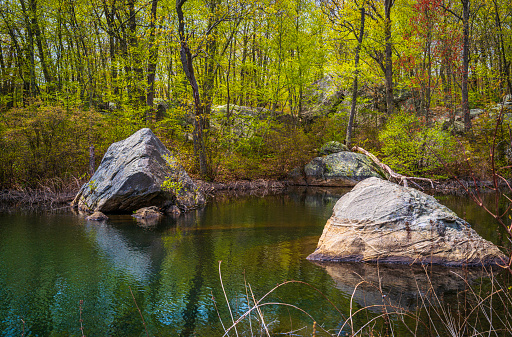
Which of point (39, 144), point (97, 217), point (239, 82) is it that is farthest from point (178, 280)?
point (239, 82)

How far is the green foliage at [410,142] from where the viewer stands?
14898 millimetres

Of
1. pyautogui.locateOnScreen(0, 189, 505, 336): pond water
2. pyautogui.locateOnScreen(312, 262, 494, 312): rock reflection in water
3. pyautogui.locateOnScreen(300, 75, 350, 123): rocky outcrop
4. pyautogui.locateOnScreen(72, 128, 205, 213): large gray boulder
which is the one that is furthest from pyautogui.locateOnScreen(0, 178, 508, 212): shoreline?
pyautogui.locateOnScreen(300, 75, 350, 123): rocky outcrop

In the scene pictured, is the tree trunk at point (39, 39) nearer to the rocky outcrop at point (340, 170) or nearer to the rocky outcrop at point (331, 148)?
the rocky outcrop at point (340, 170)

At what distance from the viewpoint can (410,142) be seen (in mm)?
15211

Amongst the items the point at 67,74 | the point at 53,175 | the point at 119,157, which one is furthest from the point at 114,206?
the point at 67,74

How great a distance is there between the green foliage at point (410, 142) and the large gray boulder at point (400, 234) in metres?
9.62

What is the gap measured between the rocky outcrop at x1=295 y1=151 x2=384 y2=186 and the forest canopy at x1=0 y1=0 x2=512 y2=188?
3.13 ft

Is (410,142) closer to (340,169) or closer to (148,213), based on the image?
(340,169)

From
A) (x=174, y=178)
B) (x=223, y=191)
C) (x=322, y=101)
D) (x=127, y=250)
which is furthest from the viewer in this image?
(x=322, y=101)

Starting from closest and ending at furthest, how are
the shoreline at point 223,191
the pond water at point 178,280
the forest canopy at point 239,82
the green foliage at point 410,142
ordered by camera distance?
the pond water at point 178,280
the shoreline at point 223,191
the forest canopy at point 239,82
the green foliage at point 410,142

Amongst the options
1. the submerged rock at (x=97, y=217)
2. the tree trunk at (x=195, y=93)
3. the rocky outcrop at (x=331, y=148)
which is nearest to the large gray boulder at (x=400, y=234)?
the submerged rock at (x=97, y=217)

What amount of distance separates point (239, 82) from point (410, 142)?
12.1 metres

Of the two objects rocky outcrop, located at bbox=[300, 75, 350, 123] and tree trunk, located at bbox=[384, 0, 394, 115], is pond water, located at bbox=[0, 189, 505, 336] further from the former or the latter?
rocky outcrop, located at bbox=[300, 75, 350, 123]

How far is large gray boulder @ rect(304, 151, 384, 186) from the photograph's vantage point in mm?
18109
